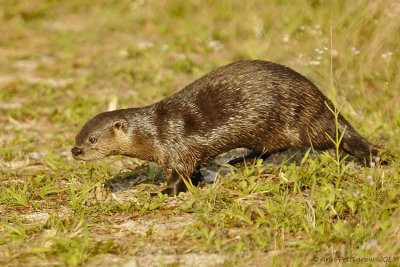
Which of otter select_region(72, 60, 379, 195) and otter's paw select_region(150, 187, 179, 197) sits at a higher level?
otter select_region(72, 60, 379, 195)

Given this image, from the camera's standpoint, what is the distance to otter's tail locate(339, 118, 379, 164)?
5.83 metres

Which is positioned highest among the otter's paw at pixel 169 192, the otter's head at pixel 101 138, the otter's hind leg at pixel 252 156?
the otter's head at pixel 101 138


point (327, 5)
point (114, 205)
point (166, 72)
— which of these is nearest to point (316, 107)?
point (114, 205)

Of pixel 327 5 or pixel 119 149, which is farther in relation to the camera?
pixel 327 5

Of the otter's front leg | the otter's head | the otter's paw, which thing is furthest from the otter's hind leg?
the otter's head

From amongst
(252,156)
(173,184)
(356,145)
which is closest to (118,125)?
(173,184)

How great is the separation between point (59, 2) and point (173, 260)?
26.3 ft

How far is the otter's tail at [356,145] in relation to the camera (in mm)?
5828

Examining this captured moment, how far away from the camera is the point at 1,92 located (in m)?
8.41

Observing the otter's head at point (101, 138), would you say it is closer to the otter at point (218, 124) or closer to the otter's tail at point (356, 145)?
the otter at point (218, 124)

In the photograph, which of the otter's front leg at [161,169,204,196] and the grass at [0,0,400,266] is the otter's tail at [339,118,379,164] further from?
the otter's front leg at [161,169,204,196]

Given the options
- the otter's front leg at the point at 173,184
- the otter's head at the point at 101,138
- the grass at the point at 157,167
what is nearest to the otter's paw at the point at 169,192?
the otter's front leg at the point at 173,184

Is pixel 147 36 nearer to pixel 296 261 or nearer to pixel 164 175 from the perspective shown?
pixel 164 175

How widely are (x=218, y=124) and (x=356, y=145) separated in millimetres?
1004
